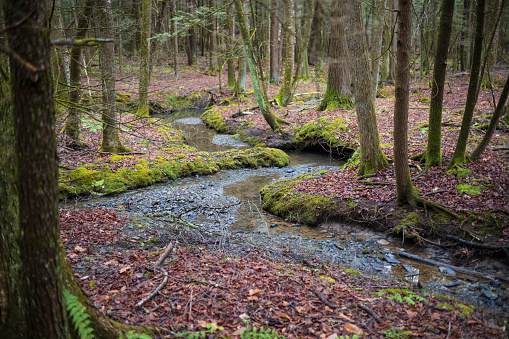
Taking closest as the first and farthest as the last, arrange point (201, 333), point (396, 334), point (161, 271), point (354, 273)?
point (201, 333) < point (396, 334) < point (161, 271) < point (354, 273)

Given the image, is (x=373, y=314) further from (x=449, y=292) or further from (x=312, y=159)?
(x=312, y=159)

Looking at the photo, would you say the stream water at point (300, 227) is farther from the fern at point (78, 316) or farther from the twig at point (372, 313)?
the fern at point (78, 316)

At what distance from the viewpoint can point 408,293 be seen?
419cm

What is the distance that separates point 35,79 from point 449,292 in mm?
5456

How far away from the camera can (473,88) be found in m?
6.55

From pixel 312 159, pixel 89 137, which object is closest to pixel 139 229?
pixel 89 137

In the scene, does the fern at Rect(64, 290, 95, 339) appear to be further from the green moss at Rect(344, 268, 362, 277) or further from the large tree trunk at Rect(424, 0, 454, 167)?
the large tree trunk at Rect(424, 0, 454, 167)

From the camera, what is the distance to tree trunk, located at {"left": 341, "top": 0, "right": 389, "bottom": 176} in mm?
7582

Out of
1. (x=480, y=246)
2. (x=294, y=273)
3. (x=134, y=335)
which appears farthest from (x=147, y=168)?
(x=480, y=246)

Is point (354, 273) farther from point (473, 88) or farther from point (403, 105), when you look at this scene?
point (473, 88)

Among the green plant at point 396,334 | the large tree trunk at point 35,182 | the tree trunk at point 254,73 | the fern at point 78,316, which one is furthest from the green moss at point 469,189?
the tree trunk at point 254,73

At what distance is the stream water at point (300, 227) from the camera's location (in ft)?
15.8

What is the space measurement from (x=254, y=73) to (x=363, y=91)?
716 cm

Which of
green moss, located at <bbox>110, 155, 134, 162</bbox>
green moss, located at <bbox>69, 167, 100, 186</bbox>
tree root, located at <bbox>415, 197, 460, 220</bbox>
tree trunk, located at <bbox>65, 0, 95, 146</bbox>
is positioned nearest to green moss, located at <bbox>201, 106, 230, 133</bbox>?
green moss, located at <bbox>110, 155, 134, 162</bbox>
